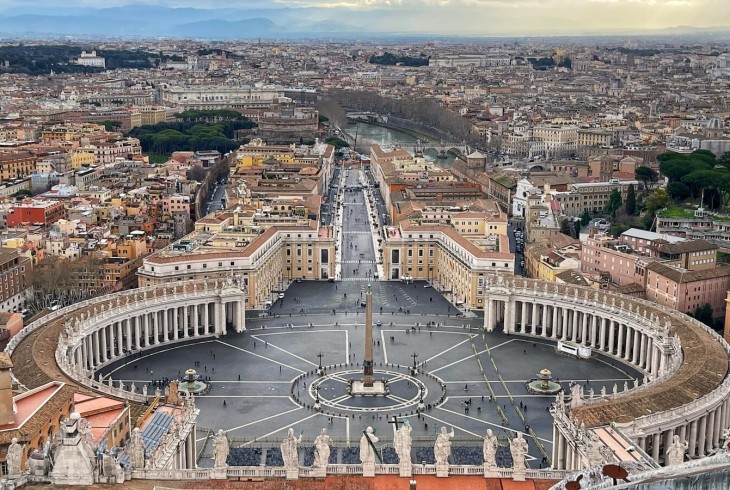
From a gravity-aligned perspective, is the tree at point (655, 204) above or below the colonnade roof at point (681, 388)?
above

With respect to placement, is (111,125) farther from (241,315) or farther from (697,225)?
(697,225)

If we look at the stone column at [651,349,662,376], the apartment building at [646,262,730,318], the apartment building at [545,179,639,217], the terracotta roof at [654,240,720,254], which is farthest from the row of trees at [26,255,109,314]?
the apartment building at [545,179,639,217]

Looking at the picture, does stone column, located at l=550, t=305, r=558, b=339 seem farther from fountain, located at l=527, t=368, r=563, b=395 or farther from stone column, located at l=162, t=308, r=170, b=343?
stone column, located at l=162, t=308, r=170, b=343

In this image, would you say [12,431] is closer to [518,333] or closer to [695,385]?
[695,385]

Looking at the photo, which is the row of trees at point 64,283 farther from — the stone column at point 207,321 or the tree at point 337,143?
the tree at point 337,143

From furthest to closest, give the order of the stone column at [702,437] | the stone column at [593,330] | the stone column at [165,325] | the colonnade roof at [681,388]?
the stone column at [165,325] → the stone column at [593,330] → the stone column at [702,437] → the colonnade roof at [681,388]

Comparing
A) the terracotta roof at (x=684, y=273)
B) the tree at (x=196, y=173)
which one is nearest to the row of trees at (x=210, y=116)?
the tree at (x=196, y=173)

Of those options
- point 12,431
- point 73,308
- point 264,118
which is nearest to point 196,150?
point 264,118

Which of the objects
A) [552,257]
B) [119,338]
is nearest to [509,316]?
[552,257]
